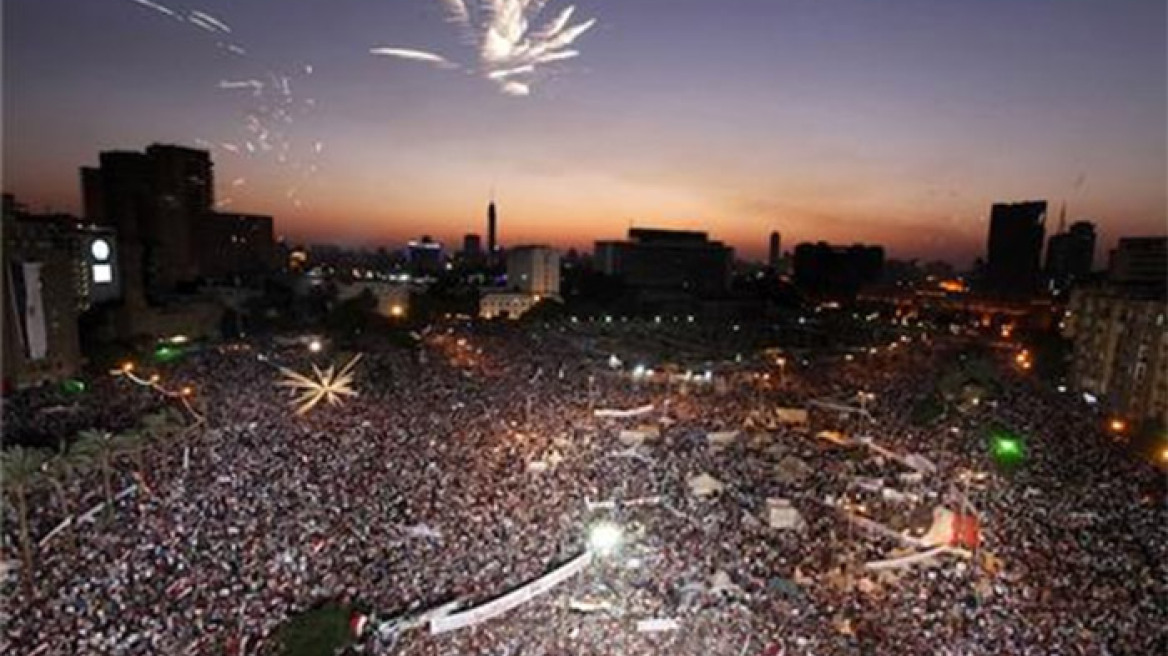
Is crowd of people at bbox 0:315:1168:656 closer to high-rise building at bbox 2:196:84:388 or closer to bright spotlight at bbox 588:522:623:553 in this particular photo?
bright spotlight at bbox 588:522:623:553

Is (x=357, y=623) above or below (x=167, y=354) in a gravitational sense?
above

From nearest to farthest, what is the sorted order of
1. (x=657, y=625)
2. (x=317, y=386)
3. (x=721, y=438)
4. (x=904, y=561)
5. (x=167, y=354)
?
(x=657, y=625)
(x=904, y=561)
(x=721, y=438)
(x=317, y=386)
(x=167, y=354)

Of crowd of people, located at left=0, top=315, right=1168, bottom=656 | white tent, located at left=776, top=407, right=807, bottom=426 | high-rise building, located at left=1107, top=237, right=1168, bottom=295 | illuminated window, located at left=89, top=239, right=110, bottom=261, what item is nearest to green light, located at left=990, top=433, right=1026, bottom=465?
crowd of people, located at left=0, top=315, right=1168, bottom=656

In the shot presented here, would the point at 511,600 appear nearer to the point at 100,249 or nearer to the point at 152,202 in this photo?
the point at 100,249

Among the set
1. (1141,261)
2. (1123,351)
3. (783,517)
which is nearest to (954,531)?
(783,517)

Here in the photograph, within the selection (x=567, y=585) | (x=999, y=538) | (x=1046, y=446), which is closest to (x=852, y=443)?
(x=1046, y=446)

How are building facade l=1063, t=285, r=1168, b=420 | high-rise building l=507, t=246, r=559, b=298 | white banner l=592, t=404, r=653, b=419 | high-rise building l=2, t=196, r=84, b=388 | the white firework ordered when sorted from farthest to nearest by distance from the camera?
high-rise building l=507, t=246, r=559, b=298 → building facade l=1063, t=285, r=1168, b=420 → high-rise building l=2, t=196, r=84, b=388 → white banner l=592, t=404, r=653, b=419 → the white firework
